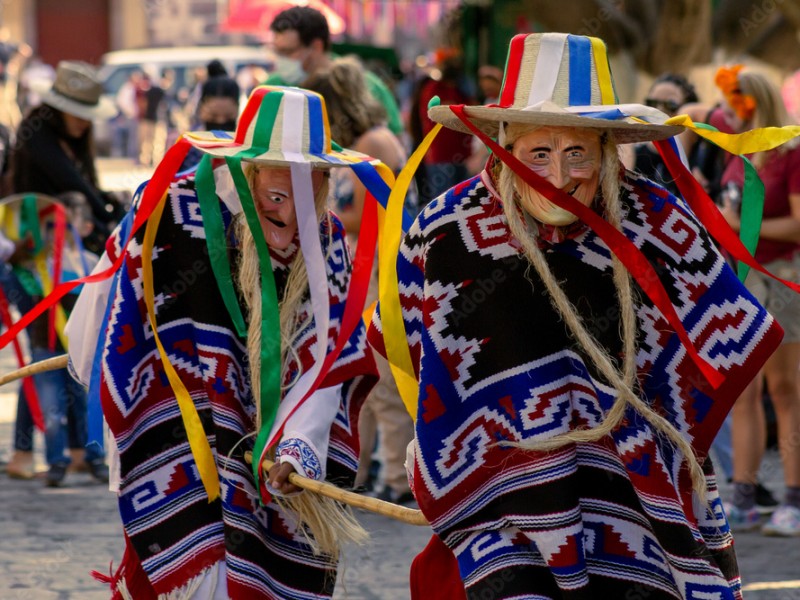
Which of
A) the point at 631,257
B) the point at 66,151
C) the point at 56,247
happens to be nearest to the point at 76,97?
the point at 66,151

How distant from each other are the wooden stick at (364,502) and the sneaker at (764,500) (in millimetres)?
3717

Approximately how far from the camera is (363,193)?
23.2 ft

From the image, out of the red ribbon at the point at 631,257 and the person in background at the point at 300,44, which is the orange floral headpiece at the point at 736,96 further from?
the red ribbon at the point at 631,257

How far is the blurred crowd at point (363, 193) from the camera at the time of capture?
691 centimetres

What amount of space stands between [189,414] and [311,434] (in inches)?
14.0

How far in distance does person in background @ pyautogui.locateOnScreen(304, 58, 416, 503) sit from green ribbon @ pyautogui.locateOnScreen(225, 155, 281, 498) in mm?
2477

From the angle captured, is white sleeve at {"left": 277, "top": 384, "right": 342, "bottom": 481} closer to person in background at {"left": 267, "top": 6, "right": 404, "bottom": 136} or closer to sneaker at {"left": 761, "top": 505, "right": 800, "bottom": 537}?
sneaker at {"left": 761, "top": 505, "right": 800, "bottom": 537}

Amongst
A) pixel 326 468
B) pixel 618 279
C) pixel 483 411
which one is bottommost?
pixel 326 468

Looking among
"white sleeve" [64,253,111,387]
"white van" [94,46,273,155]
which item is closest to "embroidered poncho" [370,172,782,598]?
"white sleeve" [64,253,111,387]

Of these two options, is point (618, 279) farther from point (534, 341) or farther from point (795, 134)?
point (795, 134)

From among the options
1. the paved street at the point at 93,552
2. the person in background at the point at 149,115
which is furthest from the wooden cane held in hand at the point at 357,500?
the person in background at the point at 149,115

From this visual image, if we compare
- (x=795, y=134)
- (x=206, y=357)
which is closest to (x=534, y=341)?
(x=795, y=134)

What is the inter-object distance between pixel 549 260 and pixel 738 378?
54cm

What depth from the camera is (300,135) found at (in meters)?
4.55
